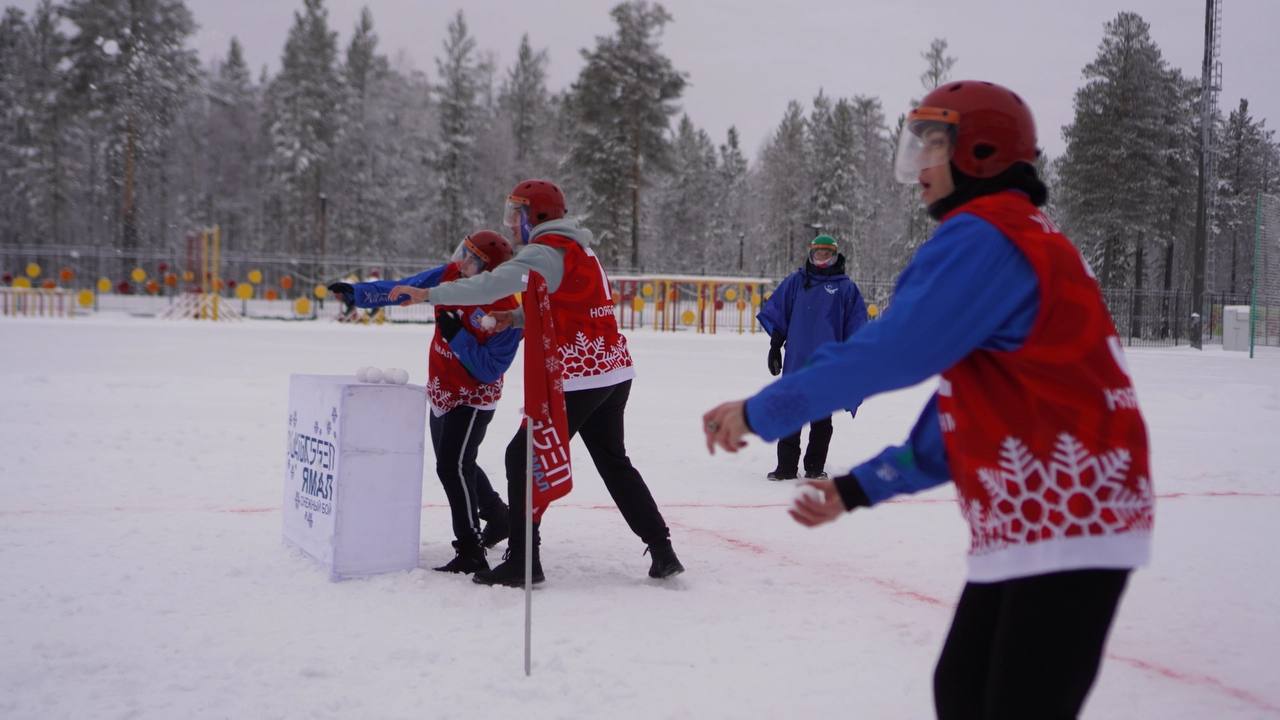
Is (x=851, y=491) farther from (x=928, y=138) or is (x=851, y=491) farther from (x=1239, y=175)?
(x=1239, y=175)

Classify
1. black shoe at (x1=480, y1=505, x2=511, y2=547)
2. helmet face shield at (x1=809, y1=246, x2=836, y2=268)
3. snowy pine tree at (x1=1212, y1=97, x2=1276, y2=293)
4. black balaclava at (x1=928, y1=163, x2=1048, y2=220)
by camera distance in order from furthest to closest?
snowy pine tree at (x1=1212, y1=97, x2=1276, y2=293)
helmet face shield at (x1=809, y1=246, x2=836, y2=268)
black shoe at (x1=480, y1=505, x2=511, y2=547)
black balaclava at (x1=928, y1=163, x2=1048, y2=220)

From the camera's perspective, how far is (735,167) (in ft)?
268

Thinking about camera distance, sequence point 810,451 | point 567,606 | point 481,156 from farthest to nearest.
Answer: point 481,156 → point 810,451 → point 567,606

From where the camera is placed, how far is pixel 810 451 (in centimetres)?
809

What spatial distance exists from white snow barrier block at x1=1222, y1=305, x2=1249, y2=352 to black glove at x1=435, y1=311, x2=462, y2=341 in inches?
1116

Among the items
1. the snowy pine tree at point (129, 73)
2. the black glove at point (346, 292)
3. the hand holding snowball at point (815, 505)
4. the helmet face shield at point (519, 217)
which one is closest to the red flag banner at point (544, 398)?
the helmet face shield at point (519, 217)

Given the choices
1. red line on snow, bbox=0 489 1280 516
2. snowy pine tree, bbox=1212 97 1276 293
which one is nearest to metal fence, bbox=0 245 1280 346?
snowy pine tree, bbox=1212 97 1276 293

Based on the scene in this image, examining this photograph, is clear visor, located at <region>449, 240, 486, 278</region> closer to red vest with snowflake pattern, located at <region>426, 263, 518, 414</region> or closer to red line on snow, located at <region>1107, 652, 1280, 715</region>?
red vest with snowflake pattern, located at <region>426, 263, 518, 414</region>

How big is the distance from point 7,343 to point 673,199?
55187 millimetres

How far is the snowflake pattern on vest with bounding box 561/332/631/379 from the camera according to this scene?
4.61m

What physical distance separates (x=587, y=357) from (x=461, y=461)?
0.95m

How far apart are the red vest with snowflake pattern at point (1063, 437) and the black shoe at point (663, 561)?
310 cm

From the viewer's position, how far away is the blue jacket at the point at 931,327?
1.74 meters

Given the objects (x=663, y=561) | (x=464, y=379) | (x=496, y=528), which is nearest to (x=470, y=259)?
(x=464, y=379)
